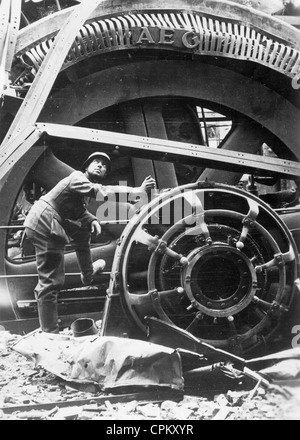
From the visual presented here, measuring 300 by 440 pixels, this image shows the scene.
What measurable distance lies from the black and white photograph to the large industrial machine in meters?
0.01

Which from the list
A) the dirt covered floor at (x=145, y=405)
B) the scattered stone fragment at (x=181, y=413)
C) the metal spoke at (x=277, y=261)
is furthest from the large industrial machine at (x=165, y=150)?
the scattered stone fragment at (x=181, y=413)

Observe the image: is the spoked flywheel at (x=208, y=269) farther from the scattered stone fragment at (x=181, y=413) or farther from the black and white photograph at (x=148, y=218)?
the scattered stone fragment at (x=181, y=413)

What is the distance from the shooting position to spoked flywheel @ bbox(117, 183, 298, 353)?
3697mm

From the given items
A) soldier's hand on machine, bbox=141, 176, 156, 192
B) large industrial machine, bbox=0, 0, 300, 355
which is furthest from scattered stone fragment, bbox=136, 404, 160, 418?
soldier's hand on machine, bbox=141, 176, 156, 192

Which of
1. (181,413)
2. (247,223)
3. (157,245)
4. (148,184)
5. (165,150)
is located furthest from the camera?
(148,184)

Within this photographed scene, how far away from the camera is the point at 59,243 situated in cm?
394

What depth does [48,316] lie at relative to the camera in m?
3.95

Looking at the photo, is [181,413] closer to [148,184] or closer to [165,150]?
[148,184]

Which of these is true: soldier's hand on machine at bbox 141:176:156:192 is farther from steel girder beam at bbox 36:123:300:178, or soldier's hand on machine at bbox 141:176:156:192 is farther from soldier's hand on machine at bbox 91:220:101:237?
soldier's hand on machine at bbox 91:220:101:237

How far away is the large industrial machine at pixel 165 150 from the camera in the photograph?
375 centimetres

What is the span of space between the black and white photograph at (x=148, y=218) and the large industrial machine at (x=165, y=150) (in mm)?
13

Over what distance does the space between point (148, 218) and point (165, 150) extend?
1.96 ft

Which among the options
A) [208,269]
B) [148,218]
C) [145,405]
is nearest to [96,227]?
[148,218]

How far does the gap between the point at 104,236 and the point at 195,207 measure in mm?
1013
